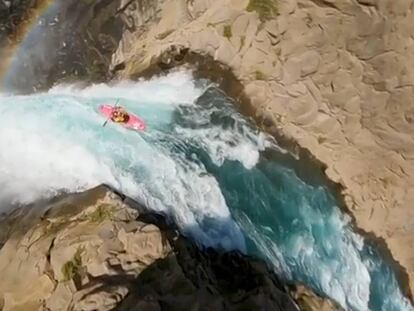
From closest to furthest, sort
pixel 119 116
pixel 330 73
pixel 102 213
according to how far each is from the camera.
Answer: pixel 102 213 < pixel 330 73 < pixel 119 116

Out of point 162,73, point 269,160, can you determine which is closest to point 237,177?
point 269,160

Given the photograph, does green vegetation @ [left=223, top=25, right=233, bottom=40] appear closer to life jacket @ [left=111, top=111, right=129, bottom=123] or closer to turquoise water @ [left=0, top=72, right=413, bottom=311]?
turquoise water @ [left=0, top=72, right=413, bottom=311]

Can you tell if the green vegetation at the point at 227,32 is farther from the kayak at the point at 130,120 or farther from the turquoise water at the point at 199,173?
the kayak at the point at 130,120

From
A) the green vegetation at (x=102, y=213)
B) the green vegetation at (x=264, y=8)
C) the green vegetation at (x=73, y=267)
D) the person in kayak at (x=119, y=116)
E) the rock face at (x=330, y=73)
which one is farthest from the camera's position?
the person in kayak at (x=119, y=116)

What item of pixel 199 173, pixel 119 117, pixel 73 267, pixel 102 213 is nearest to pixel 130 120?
pixel 119 117

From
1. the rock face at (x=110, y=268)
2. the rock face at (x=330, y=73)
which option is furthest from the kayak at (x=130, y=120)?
the rock face at (x=110, y=268)

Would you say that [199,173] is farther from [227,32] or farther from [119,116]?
[227,32]

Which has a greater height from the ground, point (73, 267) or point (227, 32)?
point (227, 32)
